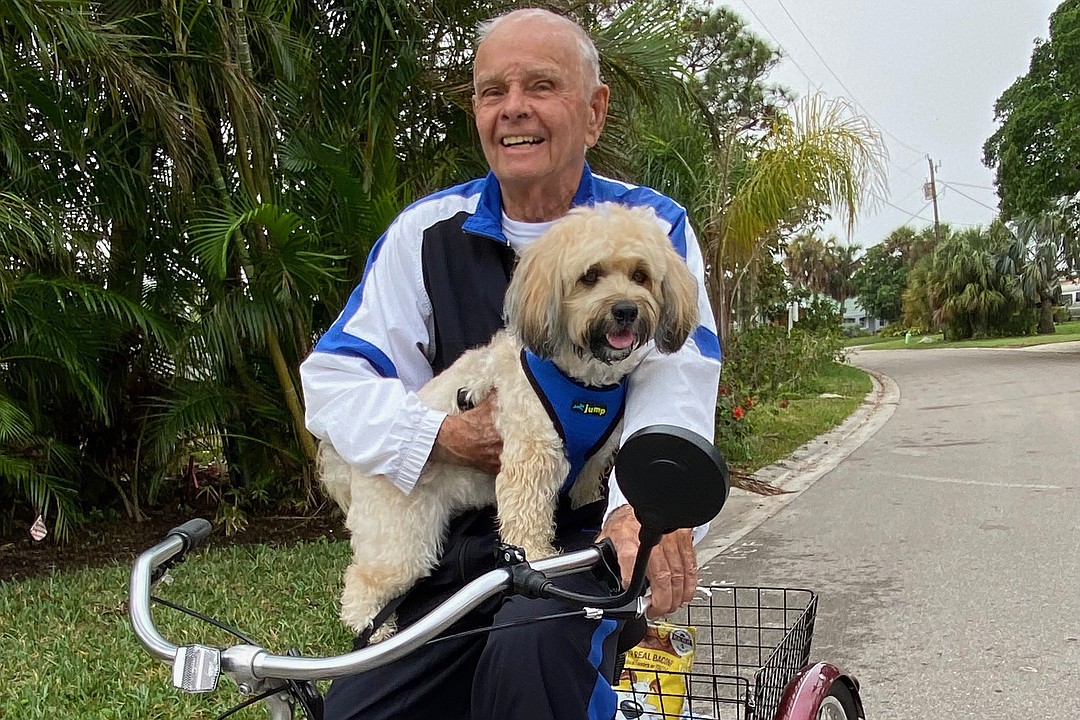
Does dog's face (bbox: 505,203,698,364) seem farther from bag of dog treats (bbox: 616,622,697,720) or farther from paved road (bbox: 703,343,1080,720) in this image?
paved road (bbox: 703,343,1080,720)

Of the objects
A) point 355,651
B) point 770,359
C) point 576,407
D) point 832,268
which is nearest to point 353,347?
point 576,407

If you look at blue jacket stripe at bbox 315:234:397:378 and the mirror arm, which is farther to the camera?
blue jacket stripe at bbox 315:234:397:378

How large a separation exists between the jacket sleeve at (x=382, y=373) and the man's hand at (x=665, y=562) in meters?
0.52

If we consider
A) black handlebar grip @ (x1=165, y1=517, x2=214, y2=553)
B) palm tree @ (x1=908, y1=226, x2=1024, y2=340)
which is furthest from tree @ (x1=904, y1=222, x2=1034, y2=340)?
black handlebar grip @ (x1=165, y1=517, x2=214, y2=553)

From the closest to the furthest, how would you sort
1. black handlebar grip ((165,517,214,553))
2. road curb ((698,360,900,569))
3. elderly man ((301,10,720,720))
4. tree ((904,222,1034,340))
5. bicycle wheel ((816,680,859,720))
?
black handlebar grip ((165,517,214,553)), elderly man ((301,10,720,720)), bicycle wheel ((816,680,859,720)), road curb ((698,360,900,569)), tree ((904,222,1034,340))

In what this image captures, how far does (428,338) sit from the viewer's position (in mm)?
2389

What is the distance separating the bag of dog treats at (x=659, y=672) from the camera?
2297 mm

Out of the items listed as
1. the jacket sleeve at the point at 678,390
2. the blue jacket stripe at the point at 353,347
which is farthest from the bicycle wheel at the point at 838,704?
the blue jacket stripe at the point at 353,347

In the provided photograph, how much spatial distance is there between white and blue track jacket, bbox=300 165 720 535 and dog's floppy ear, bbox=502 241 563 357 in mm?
136

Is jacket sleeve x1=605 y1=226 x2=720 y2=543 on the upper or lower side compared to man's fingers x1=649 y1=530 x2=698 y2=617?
upper

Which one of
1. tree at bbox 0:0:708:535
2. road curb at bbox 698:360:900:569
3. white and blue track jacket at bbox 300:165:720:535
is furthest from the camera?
road curb at bbox 698:360:900:569

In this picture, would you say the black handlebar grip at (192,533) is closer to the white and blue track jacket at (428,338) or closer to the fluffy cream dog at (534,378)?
the white and blue track jacket at (428,338)

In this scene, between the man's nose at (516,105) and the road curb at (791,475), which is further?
the road curb at (791,475)

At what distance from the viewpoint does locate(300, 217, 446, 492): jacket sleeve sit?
2.08 m
